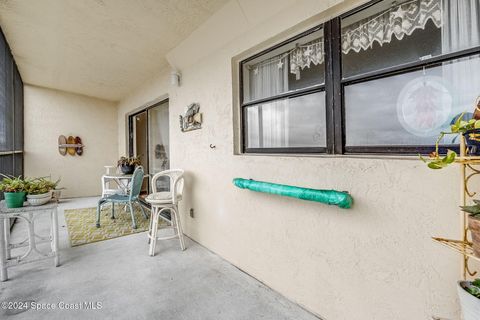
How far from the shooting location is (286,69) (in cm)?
196

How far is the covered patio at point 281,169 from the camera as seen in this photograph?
115cm

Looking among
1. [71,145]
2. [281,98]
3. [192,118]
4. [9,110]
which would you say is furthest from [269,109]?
[71,145]

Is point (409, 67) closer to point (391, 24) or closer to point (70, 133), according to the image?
point (391, 24)

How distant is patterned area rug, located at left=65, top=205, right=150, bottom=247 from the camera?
3.12 metres

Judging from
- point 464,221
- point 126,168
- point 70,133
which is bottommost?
point 464,221

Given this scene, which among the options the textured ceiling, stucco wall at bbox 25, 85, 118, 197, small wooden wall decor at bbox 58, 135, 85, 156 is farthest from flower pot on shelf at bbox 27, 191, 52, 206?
small wooden wall decor at bbox 58, 135, 85, 156

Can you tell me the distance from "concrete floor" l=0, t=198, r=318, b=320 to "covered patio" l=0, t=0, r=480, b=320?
0.05 feet

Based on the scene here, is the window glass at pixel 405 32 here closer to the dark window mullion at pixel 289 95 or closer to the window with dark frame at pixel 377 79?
the window with dark frame at pixel 377 79

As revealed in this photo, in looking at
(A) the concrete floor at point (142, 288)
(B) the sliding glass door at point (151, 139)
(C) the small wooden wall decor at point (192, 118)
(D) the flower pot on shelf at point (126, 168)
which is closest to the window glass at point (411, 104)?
(A) the concrete floor at point (142, 288)

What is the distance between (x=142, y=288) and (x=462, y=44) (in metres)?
2.65

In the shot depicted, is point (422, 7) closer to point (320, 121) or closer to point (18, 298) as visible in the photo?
point (320, 121)

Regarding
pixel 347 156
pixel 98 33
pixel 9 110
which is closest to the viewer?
pixel 347 156

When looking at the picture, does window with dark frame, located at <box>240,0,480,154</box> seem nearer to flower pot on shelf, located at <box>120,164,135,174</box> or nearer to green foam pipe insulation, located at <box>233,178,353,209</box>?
green foam pipe insulation, located at <box>233,178,353,209</box>

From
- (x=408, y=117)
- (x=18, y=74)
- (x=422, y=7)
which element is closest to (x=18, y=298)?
(x=408, y=117)
